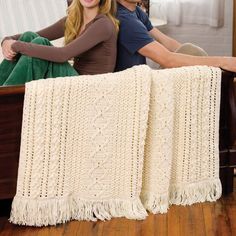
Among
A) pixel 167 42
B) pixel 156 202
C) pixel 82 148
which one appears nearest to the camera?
pixel 82 148

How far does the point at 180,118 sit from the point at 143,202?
0.36m

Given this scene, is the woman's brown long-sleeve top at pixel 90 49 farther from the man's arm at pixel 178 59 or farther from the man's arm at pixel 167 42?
the man's arm at pixel 167 42

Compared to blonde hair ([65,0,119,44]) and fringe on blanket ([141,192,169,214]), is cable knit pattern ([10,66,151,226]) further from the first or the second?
blonde hair ([65,0,119,44])

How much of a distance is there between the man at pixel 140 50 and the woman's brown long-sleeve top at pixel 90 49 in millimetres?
70

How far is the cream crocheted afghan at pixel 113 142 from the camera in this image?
84.4 inches

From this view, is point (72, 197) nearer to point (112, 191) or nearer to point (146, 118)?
point (112, 191)

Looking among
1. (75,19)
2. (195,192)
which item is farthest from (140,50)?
(195,192)

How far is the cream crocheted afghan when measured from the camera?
214 cm

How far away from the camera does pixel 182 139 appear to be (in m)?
2.34

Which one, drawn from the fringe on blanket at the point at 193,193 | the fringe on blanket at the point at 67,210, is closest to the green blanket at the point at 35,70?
the fringe on blanket at the point at 67,210

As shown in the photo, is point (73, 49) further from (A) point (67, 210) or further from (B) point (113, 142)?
(A) point (67, 210)

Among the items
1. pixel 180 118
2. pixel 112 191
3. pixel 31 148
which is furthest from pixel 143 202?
pixel 31 148

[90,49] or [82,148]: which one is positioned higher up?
[90,49]

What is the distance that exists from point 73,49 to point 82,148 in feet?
1.36
